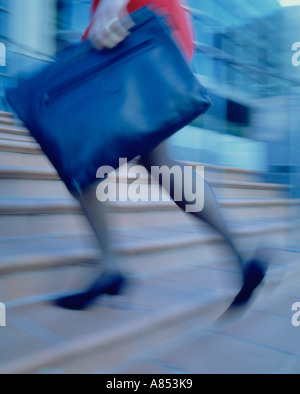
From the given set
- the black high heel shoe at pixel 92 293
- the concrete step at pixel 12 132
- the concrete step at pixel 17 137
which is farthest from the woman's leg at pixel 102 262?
the concrete step at pixel 12 132

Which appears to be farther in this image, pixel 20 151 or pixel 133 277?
pixel 20 151

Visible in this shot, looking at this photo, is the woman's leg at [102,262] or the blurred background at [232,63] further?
the blurred background at [232,63]

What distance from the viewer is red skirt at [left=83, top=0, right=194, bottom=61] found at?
99 centimetres

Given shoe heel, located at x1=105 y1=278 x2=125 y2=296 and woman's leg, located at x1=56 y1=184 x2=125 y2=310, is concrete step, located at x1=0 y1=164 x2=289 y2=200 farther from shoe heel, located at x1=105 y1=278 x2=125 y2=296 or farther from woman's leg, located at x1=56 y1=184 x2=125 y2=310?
shoe heel, located at x1=105 y1=278 x2=125 y2=296

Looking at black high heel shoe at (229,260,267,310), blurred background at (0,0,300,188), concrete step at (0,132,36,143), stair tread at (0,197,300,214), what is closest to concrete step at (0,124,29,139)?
concrete step at (0,132,36,143)

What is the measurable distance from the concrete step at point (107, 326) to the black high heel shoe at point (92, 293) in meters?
0.03

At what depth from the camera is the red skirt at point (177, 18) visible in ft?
3.25

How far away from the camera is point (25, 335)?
95 cm

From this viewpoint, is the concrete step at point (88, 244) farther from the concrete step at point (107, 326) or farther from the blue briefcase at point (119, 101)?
the blue briefcase at point (119, 101)

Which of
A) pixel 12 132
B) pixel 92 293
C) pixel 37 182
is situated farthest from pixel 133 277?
pixel 12 132

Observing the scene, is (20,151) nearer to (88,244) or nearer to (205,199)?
(88,244)

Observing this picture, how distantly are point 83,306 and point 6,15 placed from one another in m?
3.39

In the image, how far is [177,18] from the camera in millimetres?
1019

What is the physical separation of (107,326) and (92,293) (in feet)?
0.46
